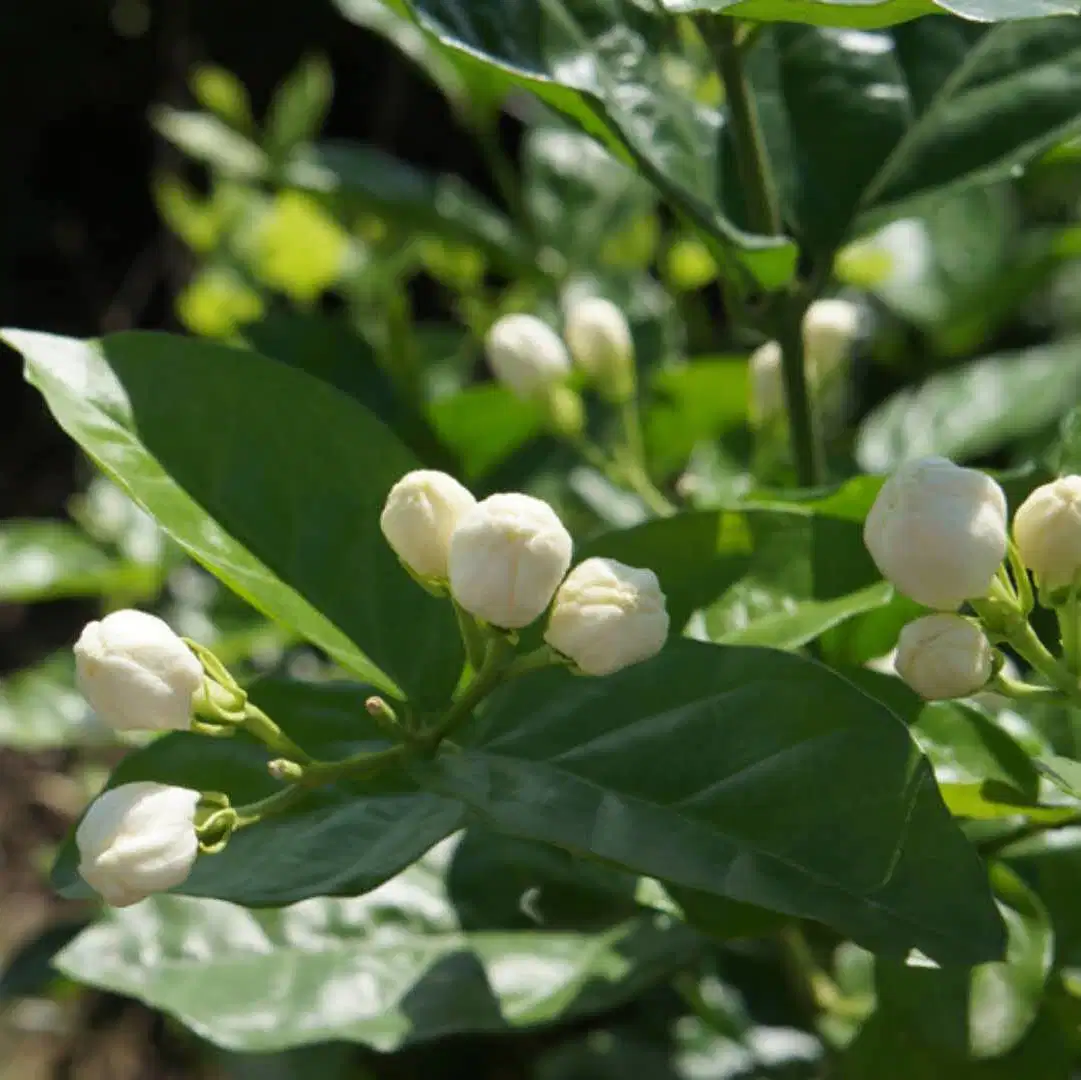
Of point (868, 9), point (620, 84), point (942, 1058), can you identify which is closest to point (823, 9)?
point (868, 9)

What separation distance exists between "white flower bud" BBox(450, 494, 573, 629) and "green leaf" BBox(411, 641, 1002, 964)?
1.8 inches

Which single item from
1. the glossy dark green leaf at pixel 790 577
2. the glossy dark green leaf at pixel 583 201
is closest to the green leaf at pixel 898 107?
the glossy dark green leaf at pixel 790 577

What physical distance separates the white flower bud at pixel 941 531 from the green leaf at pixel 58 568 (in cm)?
69

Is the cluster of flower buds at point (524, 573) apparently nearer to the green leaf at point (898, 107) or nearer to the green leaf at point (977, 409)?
the green leaf at point (898, 107)

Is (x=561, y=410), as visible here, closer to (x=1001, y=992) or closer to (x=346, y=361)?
(x=346, y=361)

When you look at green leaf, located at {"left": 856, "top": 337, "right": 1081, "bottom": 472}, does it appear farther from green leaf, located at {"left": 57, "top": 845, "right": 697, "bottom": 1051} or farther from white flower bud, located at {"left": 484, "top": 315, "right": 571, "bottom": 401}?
green leaf, located at {"left": 57, "top": 845, "right": 697, "bottom": 1051}

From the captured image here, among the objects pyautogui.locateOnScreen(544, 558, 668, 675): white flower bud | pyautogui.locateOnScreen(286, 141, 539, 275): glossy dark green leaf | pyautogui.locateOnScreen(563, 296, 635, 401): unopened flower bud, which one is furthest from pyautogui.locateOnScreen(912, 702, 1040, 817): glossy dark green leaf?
pyautogui.locateOnScreen(286, 141, 539, 275): glossy dark green leaf

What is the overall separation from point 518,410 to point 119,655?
0.52m

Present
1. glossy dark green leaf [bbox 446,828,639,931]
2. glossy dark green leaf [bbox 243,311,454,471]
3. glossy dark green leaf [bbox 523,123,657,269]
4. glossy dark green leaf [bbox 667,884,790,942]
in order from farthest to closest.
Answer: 1. glossy dark green leaf [bbox 523,123,657,269]
2. glossy dark green leaf [bbox 243,311,454,471]
3. glossy dark green leaf [bbox 446,828,639,931]
4. glossy dark green leaf [bbox 667,884,790,942]

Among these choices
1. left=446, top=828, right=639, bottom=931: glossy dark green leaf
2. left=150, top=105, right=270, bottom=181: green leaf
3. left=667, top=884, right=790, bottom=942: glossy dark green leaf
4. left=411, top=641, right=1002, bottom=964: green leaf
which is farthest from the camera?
left=150, top=105, right=270, bottom=181: green leaf

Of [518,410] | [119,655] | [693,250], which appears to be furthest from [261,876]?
[693,250]

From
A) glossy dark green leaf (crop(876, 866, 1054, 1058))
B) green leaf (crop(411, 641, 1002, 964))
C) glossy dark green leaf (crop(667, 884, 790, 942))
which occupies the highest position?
green leaf (crop(411, 641, 1002, 964))

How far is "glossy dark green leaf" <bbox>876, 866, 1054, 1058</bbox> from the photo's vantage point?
0.54 m

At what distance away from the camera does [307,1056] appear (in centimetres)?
92
